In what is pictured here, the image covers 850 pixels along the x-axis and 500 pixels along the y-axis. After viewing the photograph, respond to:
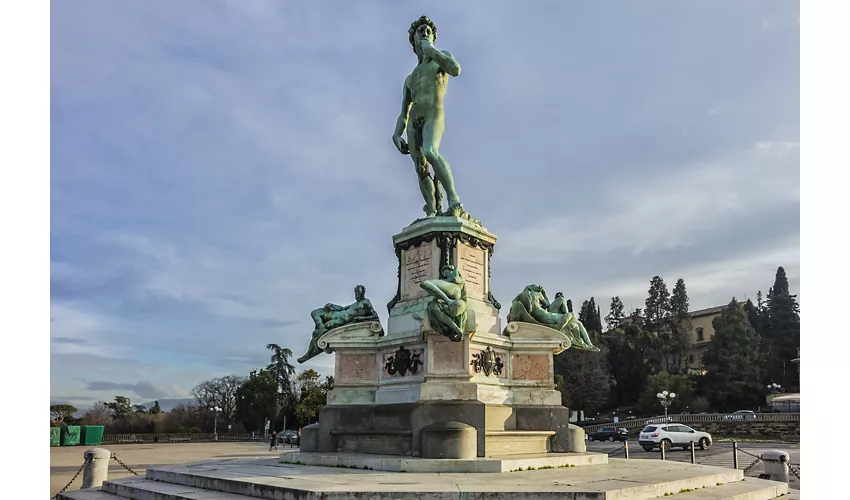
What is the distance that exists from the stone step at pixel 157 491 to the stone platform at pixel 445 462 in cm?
197

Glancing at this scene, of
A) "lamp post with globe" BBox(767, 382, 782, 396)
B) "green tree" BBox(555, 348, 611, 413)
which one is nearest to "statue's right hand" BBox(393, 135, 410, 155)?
"green tree" BBox(555, 348, 611, 413)

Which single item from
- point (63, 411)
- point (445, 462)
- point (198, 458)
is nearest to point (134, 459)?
point (198, 458)

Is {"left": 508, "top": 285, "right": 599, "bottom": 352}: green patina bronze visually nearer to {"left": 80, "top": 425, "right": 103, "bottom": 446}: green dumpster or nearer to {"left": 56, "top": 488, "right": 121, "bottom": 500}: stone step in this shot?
{"left": 56, "top": 488, "right": 121, "bottom": 500}: stone step

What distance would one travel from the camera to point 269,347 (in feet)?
227

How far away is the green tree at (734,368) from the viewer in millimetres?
62219

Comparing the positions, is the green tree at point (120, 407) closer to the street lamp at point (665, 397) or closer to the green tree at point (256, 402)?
the green tree at point (256, 402)

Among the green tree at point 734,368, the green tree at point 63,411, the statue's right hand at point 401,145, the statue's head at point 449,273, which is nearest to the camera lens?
the statue's head at point 449,273

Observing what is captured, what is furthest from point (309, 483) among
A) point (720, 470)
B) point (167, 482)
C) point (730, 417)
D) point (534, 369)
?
point (730, 417)

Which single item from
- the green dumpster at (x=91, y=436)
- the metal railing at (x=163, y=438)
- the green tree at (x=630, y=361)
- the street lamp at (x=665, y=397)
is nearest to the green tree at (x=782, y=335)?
the green tree at (x=630, y=361)

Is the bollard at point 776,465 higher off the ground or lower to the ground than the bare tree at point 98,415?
higher

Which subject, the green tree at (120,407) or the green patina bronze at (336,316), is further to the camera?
the green tree at (120,407)

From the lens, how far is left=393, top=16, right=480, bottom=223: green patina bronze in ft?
40.1

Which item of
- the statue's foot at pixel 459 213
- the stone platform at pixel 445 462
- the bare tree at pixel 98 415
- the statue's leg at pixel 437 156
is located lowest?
the bare tree at pixel 98 415

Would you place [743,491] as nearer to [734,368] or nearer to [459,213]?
[459,213]
